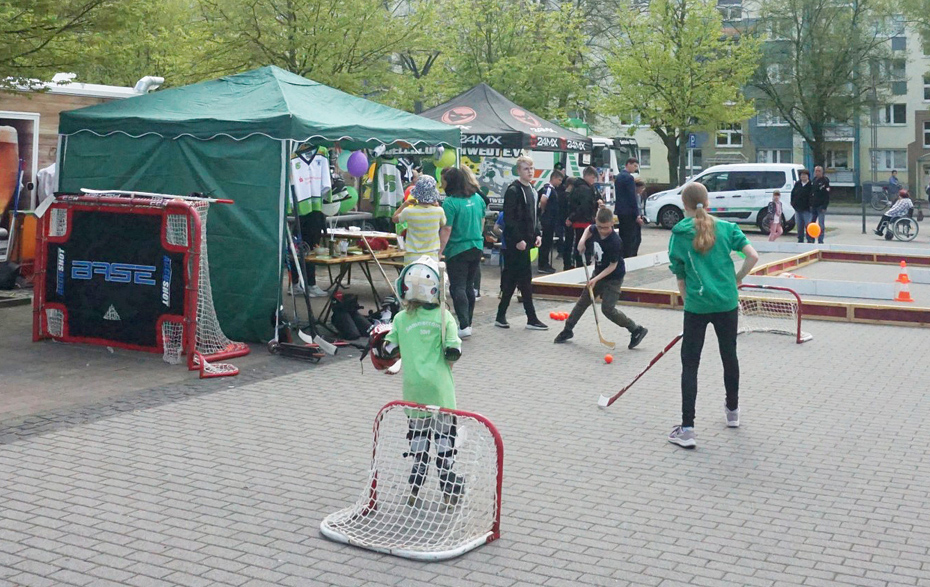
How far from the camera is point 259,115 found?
1109 centimetres

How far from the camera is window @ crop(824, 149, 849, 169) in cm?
6231

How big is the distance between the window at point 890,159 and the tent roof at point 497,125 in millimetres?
44747

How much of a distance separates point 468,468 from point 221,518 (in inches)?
54.0

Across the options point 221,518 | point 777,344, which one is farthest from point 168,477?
point 777,344

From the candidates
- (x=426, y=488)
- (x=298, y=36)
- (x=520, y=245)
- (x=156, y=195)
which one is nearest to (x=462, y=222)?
(x=520, y=245)

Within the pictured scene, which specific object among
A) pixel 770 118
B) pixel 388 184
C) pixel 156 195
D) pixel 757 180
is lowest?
pixel 156 195

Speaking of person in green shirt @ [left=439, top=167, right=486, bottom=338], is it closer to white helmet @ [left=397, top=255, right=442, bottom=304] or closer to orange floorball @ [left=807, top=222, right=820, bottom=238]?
white helmet @ [left=397, top=255, right=442, bottom=304]

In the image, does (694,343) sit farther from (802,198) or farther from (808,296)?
(802,198)

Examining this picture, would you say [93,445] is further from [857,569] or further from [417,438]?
[857,569]

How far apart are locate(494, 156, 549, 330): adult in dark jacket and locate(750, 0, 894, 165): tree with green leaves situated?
137 feet

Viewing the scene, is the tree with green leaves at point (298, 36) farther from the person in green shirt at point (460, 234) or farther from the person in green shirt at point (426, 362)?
the person in green shirt at point (426, 362)

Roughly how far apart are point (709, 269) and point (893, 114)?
59.0 metres

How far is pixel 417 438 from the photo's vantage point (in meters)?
5.93

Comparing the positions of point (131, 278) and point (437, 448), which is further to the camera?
point (131, 278)
